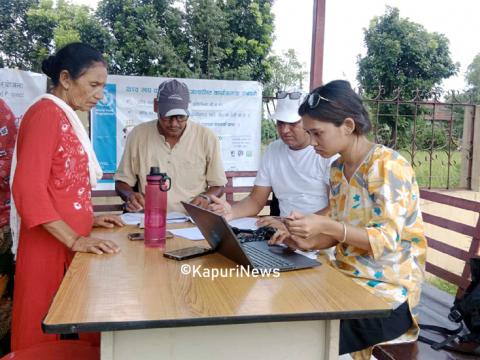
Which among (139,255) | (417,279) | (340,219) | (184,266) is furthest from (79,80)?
(417,279)

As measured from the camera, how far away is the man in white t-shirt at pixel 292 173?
2.70 m

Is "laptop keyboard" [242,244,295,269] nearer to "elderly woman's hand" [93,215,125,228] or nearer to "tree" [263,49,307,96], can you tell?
"elderly woman's hand" [93,215,125,228]

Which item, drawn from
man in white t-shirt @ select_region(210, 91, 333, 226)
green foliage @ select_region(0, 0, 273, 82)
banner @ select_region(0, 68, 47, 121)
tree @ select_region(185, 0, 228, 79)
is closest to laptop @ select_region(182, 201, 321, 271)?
man in white t-shirt @ select_region(210, 91, 333, 226)

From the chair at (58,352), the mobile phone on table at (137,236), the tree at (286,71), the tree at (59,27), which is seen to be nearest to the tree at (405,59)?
the tree at (286,71)

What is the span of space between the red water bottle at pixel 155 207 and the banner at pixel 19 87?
2.54 metres

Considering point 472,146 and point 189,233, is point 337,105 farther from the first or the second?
point 472,146

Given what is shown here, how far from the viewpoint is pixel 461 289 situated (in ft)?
7.24

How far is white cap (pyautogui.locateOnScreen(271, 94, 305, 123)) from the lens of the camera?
265 centimetres

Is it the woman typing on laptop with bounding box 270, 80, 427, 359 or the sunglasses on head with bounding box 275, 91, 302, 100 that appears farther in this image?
the sunglasses on head with bounding box 275, 91, 302, 100

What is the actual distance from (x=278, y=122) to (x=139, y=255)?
1.37 metres

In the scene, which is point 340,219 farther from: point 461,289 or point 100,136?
point 100,136

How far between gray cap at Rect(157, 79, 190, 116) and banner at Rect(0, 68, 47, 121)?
5.17 ft

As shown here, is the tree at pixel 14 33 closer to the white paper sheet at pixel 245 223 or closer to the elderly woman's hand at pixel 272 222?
the white paper sheet at pixel 245 223

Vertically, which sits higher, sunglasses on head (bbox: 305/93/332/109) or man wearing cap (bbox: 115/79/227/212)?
sunglasses on head (bbox: 305/93/332/109)
